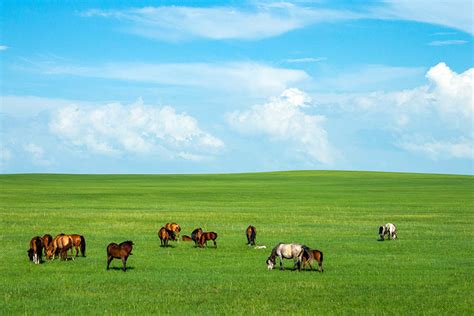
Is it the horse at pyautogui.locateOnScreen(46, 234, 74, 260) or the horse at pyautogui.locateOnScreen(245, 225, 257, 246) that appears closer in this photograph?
the horse at pyautogui.locateOnScreen(46, 234, 74, 260)

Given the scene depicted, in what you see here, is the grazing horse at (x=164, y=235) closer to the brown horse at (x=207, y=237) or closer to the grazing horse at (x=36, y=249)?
the brown horse at (x=207, y=237)

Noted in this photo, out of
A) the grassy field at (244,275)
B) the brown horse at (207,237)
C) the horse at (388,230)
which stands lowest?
the grassy field at (244,275)

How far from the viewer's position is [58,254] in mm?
28438

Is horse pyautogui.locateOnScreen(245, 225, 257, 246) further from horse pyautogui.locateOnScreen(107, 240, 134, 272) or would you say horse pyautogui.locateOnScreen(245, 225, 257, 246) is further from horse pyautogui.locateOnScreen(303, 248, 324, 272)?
horse pyautogui.locateOnScreen(107, 240, 134, 272)

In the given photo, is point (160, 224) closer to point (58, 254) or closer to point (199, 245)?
point (199, 245)

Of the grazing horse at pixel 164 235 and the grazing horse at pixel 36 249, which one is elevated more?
the grazing horse at pixel 164 235

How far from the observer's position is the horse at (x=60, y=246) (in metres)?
27.5

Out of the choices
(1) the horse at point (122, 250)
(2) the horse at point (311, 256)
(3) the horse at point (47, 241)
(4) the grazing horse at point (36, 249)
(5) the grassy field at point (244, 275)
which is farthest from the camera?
(3) the horse at point (47, 241)

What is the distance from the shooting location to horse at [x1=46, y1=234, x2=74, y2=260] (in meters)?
27.5

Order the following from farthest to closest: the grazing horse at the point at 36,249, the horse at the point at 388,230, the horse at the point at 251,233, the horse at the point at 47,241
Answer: the horse at the point at 388,230 < the horse at the point at 251,233 < the horse at the point at 47,241 < the grazing horse at the point at 36,249

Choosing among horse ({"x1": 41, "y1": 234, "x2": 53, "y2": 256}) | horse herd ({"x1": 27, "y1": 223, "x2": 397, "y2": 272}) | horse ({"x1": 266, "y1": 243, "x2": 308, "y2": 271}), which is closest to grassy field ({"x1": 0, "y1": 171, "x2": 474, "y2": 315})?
horse herd ({"x1": 27, "y1": 223, "x2": 397, "y2": 272})

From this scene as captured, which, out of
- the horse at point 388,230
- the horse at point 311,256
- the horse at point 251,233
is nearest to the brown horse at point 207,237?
the horse at point 251,233

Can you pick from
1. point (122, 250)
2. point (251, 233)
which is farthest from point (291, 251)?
point (251, 233)

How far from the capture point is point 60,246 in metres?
27.6
